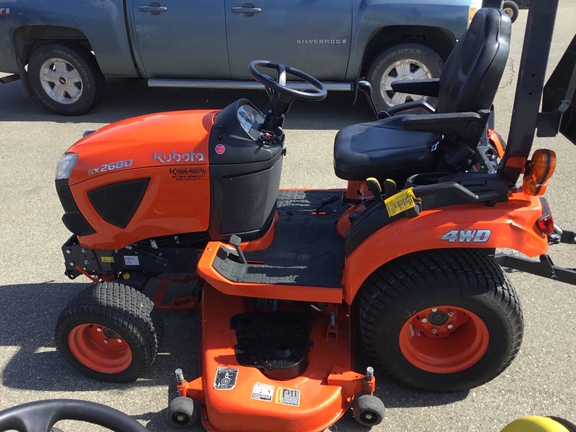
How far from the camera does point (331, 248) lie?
8.63 ft

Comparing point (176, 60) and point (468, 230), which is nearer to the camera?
point (468, 230)

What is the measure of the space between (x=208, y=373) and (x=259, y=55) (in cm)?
380

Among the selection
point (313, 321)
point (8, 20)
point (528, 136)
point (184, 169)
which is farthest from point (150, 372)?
point (8, 20)

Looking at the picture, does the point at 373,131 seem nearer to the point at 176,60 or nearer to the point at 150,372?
the point at 150,372

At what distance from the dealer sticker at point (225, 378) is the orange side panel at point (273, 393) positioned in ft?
0.04

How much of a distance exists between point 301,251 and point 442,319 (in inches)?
29.0

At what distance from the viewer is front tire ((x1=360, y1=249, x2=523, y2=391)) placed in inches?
84.4

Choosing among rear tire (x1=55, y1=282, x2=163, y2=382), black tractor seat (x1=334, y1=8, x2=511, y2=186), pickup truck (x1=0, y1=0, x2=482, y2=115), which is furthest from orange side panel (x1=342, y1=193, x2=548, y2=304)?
pickup truck (x1=0, y1=0, x2=482, y2=115)

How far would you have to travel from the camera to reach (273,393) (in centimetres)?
215

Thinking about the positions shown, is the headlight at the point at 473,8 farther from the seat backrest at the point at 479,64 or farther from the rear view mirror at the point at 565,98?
the rear view mirror at the point at 565,98

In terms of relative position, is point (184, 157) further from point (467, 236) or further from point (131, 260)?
point (467, 236)

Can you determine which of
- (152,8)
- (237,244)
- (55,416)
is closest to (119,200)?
(237,244)

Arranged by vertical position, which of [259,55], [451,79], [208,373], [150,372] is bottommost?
[150,372]

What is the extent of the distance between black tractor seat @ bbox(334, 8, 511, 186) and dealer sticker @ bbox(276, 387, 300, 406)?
1.12 m
